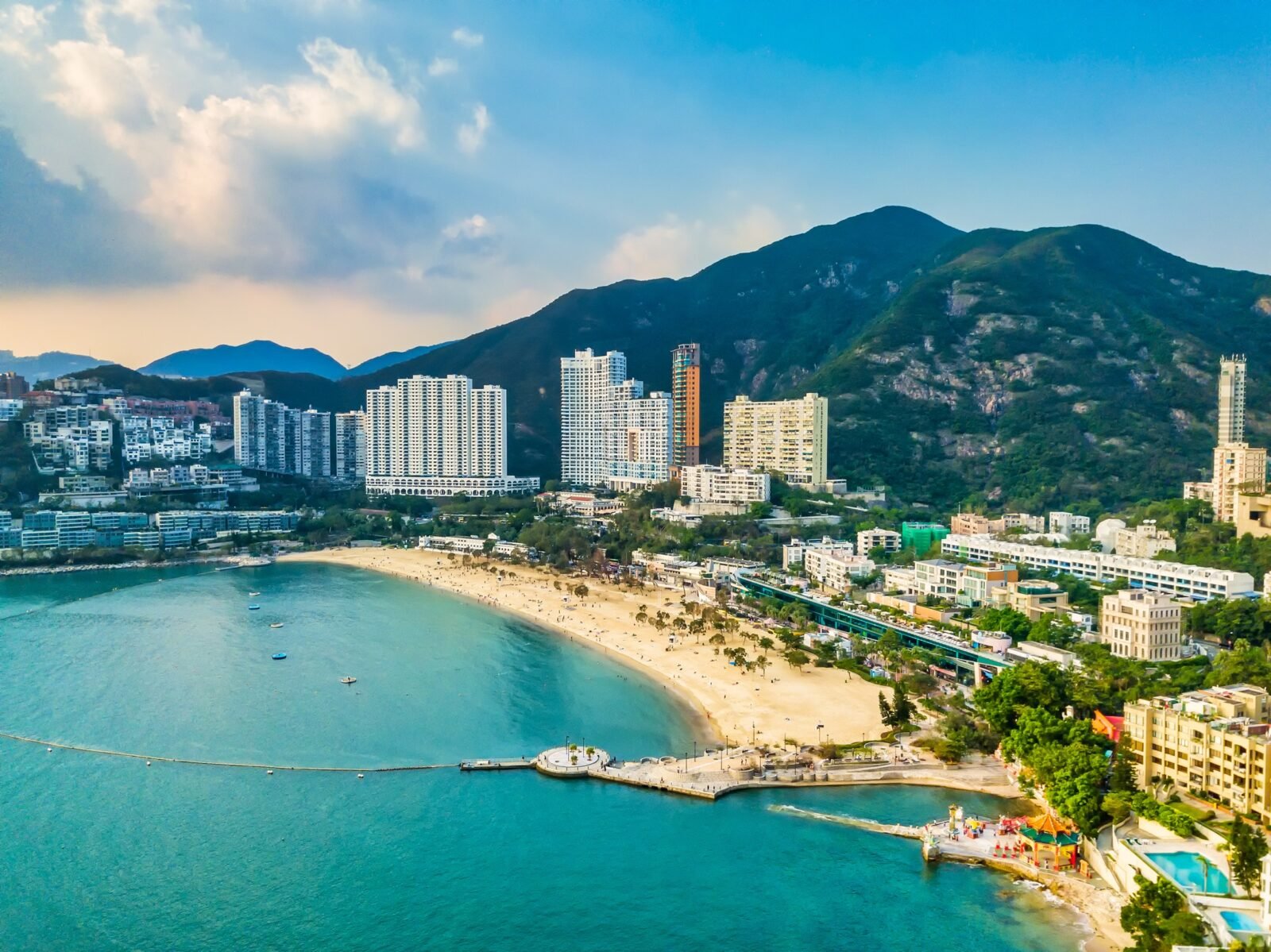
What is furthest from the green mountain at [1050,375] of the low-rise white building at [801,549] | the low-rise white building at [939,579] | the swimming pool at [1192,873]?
the swimming pool at [1192,873]

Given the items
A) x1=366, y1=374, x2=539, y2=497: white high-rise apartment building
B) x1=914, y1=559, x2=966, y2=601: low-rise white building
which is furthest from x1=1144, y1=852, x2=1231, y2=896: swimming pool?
x1=366, y1=374, x2=539, y2=497: white high-rise apartment building

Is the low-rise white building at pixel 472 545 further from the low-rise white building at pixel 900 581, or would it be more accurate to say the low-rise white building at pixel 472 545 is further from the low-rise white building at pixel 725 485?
the low-rise white building at pixel 900 581

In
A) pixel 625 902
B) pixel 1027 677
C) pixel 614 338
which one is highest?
pixel 614 338

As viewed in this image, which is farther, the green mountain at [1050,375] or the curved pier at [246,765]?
the green mountain at [1050,375]

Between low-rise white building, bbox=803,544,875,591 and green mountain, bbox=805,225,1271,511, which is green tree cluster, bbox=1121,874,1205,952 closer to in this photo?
low-rise white building, bbox=803,544,875,591

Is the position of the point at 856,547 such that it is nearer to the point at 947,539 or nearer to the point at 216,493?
the point at 947,539

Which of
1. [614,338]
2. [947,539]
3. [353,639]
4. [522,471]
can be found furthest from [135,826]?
[614,338]
